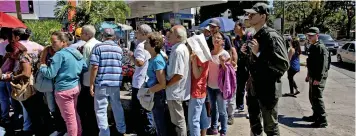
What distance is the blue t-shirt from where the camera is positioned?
3.74 meters

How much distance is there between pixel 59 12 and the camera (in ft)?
30.2

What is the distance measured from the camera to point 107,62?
434cm

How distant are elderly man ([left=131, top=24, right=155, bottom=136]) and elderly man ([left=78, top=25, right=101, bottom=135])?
2.15ft

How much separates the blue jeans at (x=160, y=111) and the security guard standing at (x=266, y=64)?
1.08 metres

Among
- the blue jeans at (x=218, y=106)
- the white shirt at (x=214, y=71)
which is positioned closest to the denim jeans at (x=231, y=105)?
the blue jeans at (x=218, y=106)

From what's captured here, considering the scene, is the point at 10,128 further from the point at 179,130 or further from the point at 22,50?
the point at 179,130

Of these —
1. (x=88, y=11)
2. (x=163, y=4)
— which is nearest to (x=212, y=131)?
(x=88, y=11)

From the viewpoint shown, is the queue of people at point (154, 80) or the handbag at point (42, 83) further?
the handbag at point (42, 83)

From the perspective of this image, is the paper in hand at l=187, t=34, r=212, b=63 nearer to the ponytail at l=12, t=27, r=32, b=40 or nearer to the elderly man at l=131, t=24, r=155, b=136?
the elderly man at l=131, t=24, r=155, b=136

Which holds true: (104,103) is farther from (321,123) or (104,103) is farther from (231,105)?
(321,123)

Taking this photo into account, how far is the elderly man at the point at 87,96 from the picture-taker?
15.6ft

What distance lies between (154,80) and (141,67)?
0.89 m

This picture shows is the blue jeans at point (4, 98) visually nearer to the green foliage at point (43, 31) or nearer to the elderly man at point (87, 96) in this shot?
the elderly man at point (87, 96)

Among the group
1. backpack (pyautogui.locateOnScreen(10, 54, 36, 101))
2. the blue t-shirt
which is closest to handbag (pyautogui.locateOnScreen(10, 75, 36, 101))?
backpack (pyautogui.locateOnScreen(10, 54, 36, 101))
